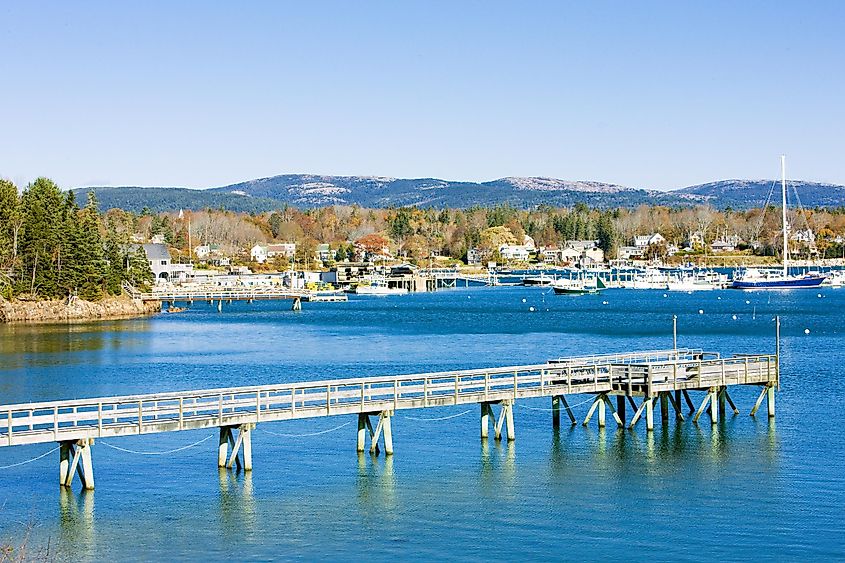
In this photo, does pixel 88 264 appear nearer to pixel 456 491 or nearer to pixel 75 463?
pixel 75 463

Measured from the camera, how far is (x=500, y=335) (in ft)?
292

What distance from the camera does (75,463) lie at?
30938mm

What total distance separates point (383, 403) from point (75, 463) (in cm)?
856

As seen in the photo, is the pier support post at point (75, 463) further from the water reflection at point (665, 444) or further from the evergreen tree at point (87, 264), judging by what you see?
the evergreen tree at point (87, 264)

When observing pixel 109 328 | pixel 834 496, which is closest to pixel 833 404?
pixel 834 496

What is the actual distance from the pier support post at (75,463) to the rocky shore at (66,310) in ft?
235

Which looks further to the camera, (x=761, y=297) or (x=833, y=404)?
(x=761, y=297)

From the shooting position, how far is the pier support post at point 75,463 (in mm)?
30219

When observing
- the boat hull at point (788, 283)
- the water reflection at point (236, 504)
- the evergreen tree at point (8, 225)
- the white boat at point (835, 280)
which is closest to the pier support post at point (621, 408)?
the water reflection at point (236, 504)

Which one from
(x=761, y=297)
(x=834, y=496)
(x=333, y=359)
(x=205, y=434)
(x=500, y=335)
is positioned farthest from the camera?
(x=761, y=297)

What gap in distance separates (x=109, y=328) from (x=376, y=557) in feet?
236

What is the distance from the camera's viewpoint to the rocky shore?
99.2 meters

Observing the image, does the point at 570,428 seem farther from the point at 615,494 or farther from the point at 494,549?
the point at 494,549

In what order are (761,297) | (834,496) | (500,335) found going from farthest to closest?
(761,297) < (500,335) < (834,496)
